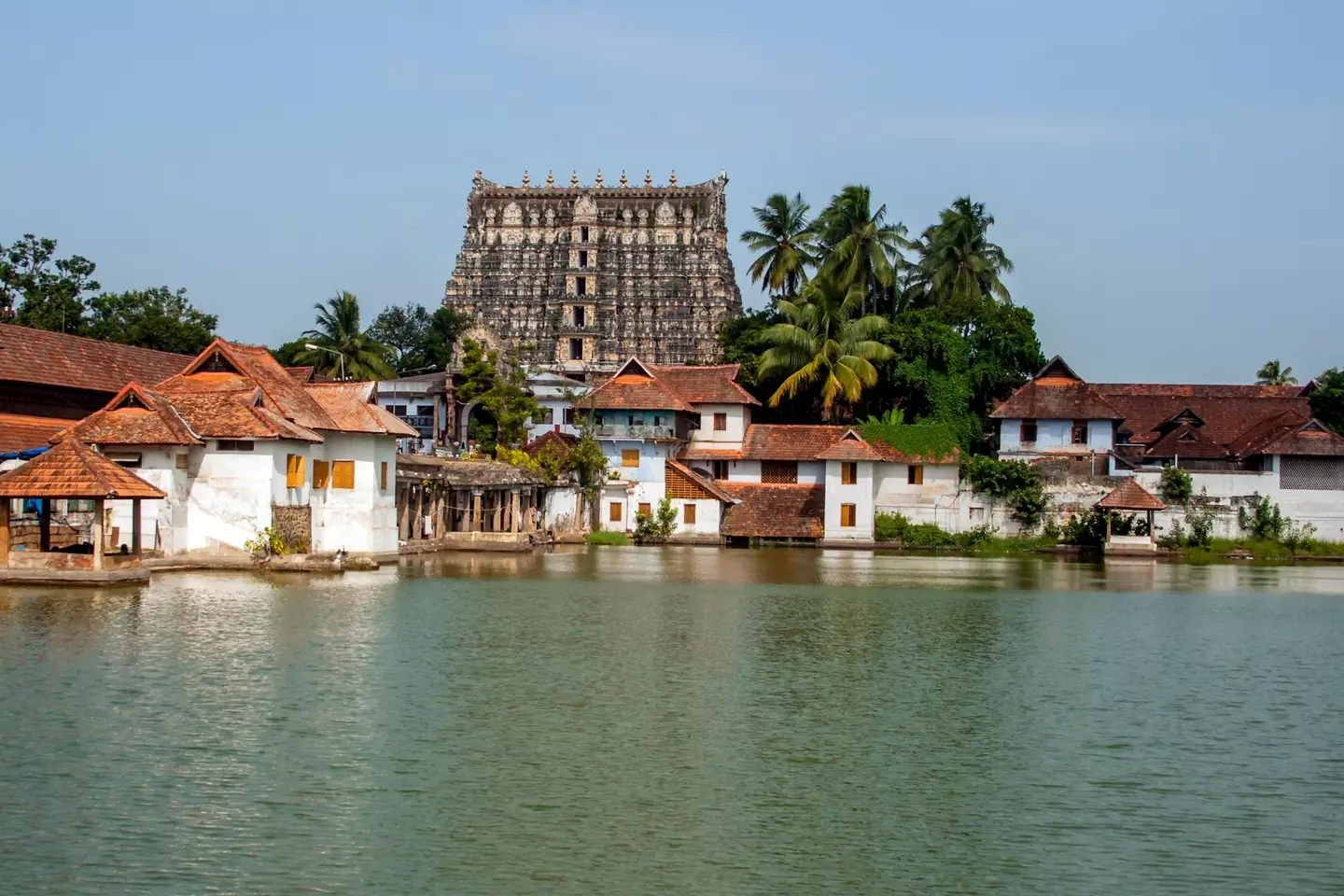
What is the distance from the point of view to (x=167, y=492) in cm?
3394

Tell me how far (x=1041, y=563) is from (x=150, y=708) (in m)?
34.7

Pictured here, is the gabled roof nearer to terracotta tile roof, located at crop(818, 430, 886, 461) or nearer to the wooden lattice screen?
the wooden lattice screen

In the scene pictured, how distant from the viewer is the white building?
1345 inches

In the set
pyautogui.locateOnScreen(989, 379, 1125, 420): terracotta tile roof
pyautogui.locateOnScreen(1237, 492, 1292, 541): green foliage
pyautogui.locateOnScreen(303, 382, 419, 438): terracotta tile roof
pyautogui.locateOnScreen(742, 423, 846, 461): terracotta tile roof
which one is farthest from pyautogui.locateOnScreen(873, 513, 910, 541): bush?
pyautogui.locateOnScreen(303, 382, 419, 438): terracotta tile roof

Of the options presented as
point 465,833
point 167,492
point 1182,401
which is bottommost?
point 465,833

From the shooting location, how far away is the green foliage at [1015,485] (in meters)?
53.6

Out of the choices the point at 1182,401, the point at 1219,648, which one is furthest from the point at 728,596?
the point at 1182,401

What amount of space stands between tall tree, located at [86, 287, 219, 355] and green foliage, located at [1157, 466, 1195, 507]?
38346 mm

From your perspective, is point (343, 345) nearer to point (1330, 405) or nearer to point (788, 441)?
point (788, 441)

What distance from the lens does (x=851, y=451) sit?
178ft

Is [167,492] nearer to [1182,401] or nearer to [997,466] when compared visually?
[997,466]

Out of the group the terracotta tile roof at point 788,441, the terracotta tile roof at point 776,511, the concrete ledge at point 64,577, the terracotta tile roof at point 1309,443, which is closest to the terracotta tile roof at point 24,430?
the concrete ledge at point 64,577

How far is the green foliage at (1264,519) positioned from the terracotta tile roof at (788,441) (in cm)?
1442

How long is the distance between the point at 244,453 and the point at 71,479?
5399 millimetres
